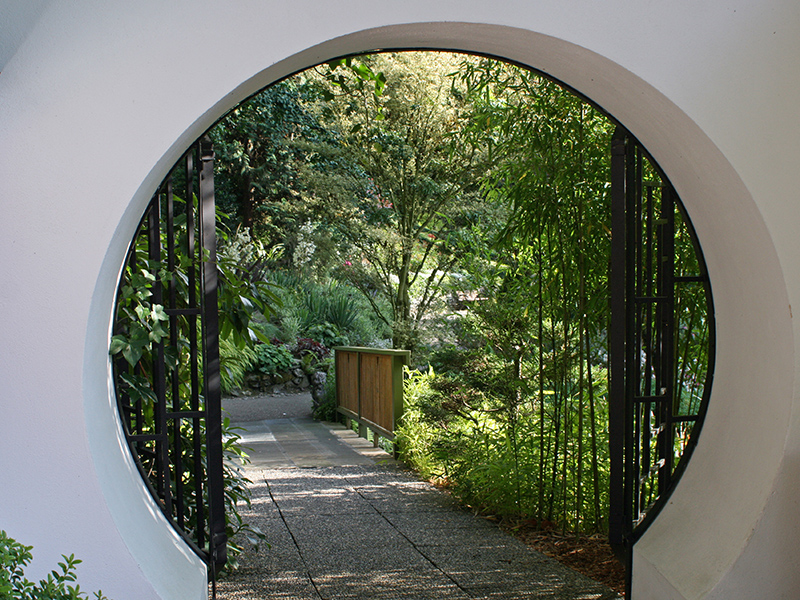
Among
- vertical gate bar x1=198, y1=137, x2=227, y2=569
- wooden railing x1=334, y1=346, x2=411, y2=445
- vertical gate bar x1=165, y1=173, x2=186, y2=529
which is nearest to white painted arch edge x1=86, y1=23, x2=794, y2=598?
vertical gate bar x1=165, y1=173, x2=186, y2=529

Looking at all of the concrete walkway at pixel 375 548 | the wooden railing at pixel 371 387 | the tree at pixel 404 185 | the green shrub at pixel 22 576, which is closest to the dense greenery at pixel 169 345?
the concrete walkway at pixel 375 548

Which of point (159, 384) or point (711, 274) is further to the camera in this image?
point (711, 274)

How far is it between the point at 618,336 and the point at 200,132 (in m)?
1.74

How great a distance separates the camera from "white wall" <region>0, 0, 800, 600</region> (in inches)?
68.6

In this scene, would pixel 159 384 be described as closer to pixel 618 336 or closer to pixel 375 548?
pixel 618 336

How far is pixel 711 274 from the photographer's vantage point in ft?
8.07

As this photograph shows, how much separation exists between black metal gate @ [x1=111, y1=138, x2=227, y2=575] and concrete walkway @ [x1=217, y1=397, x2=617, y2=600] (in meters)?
0.73

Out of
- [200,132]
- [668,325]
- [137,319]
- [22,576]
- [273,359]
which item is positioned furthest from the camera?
[273,359]

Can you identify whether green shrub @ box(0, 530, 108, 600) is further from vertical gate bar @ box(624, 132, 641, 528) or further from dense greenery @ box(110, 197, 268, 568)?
vertical gate bar @ box(624, 132, 641, 528)

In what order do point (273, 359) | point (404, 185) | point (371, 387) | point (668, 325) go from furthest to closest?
1. point (273, 359)
2. point (404, 185)
3. point (371, 387)
4. point (668, 325)

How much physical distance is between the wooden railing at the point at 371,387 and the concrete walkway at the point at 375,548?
28.6 inches

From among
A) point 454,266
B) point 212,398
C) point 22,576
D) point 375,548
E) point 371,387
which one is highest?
point 454,266

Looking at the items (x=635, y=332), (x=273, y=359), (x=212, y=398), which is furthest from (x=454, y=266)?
(x=212, y=398)

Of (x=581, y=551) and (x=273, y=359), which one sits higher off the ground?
(x=273, y=359)
